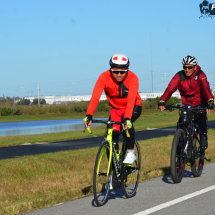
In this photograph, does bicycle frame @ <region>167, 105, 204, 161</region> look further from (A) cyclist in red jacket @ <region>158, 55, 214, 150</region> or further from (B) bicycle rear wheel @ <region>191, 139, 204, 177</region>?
(A) cyclist in red jacket @ <region>158, 55, 214, 150</region>

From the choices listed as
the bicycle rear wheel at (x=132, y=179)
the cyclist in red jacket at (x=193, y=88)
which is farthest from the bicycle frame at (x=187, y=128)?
the bicycle rear wheel at (x=132, y=179)

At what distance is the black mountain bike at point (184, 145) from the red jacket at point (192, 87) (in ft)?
1.01

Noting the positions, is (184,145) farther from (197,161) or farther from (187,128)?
(197,161)

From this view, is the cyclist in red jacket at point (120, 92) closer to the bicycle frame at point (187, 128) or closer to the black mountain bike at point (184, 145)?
the black mountain bike at point (184, 145)

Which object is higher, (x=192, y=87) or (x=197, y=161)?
(x=192, y=87)

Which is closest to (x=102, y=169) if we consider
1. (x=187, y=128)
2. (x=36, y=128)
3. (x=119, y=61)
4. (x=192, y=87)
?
(x=119, y=61)

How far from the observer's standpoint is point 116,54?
18.6 ft

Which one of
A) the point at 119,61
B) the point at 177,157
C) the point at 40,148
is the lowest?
the point at 40,148

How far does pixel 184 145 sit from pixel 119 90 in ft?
5.98

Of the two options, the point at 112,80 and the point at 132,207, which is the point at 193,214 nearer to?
the point at 132,207

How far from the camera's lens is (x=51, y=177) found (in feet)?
26.8

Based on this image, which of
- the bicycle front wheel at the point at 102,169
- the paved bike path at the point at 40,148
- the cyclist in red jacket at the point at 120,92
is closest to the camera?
the bicycle front wheel at the point at 102,169

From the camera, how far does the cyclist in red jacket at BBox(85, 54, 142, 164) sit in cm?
557

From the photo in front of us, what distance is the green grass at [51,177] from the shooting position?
5.81 metres
